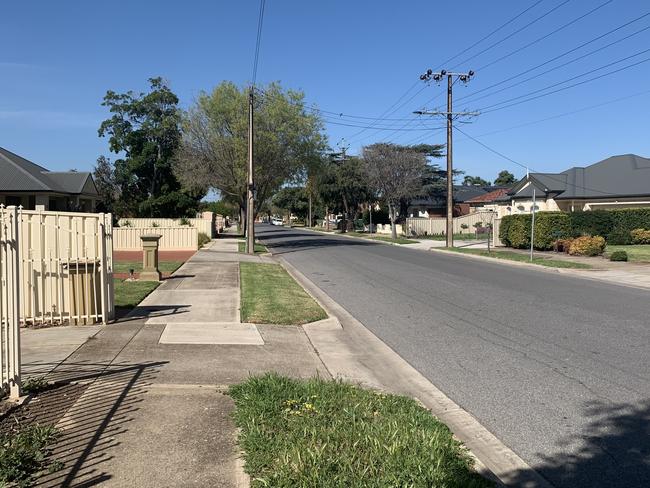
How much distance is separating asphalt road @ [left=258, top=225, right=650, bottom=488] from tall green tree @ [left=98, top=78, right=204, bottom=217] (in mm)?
42724

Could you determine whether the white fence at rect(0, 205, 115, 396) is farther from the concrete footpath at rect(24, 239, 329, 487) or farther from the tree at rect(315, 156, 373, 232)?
the tree at rect(315, 156, 373, 232)

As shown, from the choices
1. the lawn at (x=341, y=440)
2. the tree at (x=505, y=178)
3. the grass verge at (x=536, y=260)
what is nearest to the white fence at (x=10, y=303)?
the lawn at (x=341, y=440)

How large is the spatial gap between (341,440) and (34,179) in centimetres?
3664

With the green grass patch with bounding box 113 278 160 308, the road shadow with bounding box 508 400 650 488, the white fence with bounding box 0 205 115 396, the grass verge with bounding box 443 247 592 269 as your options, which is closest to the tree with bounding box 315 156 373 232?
the grass verge with bounding box 443 247 592 269

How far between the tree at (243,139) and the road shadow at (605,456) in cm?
2985

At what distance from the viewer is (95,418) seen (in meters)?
5.00

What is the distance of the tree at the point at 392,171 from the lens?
5247cm

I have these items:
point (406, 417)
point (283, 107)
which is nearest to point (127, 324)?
point (406, 417)

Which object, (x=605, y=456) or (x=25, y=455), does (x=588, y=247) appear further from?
(x=25, y=455)

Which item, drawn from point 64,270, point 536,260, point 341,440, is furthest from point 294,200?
point 341,440

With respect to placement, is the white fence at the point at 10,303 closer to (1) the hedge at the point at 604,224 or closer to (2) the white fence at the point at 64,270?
(2) the white fence at the point at 64,270

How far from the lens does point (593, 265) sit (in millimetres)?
22734

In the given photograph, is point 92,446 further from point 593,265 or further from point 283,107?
point 283,107

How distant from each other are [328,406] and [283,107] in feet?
100
